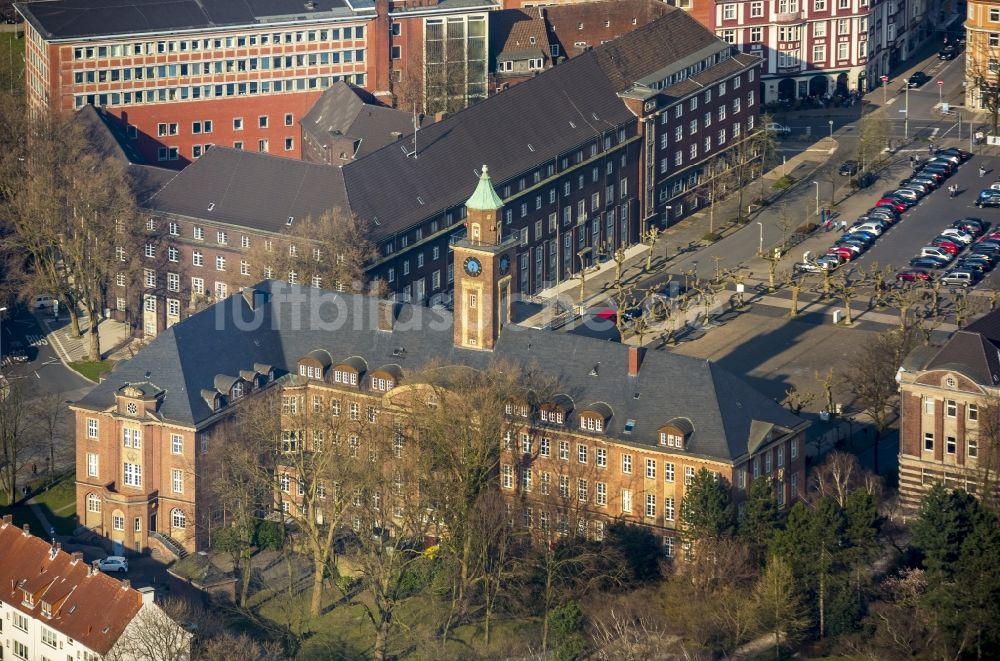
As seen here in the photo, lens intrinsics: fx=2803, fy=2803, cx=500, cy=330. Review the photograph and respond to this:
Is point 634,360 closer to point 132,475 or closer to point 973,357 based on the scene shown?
point 973,357

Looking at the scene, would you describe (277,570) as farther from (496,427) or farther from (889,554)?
(889,554)

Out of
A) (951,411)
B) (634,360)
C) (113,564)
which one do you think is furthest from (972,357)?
(113,564)

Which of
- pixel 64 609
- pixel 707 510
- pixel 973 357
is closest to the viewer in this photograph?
pixel 64 609

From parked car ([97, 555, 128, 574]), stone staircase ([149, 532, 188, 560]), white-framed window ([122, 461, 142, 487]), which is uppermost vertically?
white-framed window ([122, 461, 142, 487])

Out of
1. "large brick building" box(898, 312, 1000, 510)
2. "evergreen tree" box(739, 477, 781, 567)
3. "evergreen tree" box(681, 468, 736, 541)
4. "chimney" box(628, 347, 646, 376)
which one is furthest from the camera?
"large brick building" box(898, 312, 1000, 510)

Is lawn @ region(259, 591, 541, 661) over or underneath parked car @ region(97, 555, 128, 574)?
underneath

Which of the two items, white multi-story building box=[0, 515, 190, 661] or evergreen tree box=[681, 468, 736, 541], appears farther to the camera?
evergreen tree box=[681, 468, 736, 541]

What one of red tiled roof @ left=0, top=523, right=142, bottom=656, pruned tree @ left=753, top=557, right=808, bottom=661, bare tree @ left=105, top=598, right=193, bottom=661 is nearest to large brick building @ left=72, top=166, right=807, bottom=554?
pruned tree @ left=753, top=557, right=808, bottom=661

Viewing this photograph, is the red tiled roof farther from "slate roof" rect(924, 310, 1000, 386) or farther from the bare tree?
"slate roof" rect(924, 310, 1000, 386)

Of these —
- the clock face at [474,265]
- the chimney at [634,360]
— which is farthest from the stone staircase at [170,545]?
the chimney at [634,360]
